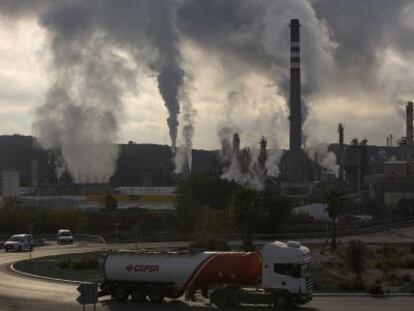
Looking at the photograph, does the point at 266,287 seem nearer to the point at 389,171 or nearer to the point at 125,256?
the point at 125,256

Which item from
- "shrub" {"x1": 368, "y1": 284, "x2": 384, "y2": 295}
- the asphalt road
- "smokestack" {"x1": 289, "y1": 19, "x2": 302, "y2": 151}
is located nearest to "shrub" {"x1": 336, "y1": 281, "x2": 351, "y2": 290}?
"shrub" {"x1": 368, "y1": 284, "x2": 384, "y2": 295}

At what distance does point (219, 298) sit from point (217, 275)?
103 centimetres

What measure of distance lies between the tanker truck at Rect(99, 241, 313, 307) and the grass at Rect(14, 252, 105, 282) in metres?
8.64

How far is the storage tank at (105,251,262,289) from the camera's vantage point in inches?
1235

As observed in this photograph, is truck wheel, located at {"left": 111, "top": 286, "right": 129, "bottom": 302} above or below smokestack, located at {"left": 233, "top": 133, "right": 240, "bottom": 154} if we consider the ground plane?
below

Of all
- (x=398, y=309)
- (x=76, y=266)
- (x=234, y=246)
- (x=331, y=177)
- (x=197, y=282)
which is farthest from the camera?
(x=331, y=177)

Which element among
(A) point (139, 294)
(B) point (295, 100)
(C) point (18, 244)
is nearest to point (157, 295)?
(A) point (139, 294)

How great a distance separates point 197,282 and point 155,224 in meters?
66.7

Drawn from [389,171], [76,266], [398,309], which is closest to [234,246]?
Result: [76,266]

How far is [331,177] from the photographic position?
17425 centimetres

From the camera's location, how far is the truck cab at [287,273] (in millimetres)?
30266

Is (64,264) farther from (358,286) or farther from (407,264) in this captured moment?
(407,264)

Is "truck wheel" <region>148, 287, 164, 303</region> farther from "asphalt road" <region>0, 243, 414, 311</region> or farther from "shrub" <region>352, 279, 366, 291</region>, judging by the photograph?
"shrub" <region>352, 279, 366, 291</region>

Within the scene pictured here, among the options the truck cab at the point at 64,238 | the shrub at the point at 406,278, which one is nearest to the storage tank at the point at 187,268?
the shrub at the point at 406,278
